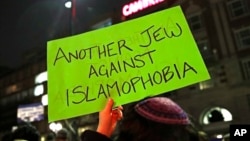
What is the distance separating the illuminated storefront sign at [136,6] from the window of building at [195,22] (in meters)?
3.31

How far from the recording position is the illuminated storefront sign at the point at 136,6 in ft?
96.5

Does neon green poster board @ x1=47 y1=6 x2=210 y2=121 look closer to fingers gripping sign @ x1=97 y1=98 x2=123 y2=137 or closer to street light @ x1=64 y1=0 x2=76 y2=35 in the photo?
fingers gripping sign @ x1=97 y1=98 x2=123 y2=137

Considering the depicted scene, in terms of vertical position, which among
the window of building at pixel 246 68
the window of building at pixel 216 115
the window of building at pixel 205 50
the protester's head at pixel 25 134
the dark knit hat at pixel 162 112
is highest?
the window of building at pixel 205 50

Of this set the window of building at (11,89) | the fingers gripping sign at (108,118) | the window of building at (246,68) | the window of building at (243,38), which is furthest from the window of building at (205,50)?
the window of building at (11,89)

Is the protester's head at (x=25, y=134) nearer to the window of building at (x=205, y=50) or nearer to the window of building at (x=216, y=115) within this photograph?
the window of building at (x=216, y=115)

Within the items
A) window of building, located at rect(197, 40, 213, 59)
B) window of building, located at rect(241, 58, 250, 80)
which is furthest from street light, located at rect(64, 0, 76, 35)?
window of building, located at rect(197, 40, 213, 59)

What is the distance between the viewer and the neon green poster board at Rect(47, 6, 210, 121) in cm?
210

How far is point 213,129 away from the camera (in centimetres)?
2345

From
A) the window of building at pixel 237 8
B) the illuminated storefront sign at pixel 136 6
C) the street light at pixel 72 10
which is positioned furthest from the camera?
the illuminated storefront sign at pixel 136 6

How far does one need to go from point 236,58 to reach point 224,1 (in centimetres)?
482

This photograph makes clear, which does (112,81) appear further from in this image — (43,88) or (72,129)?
(43,88)

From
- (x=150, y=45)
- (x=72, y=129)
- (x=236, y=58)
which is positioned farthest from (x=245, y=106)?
(x=150, y=45)

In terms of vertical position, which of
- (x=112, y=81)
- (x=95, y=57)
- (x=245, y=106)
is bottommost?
(x=112, y=81)

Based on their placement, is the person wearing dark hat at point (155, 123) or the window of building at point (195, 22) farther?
the window of building at point (195, 22)
